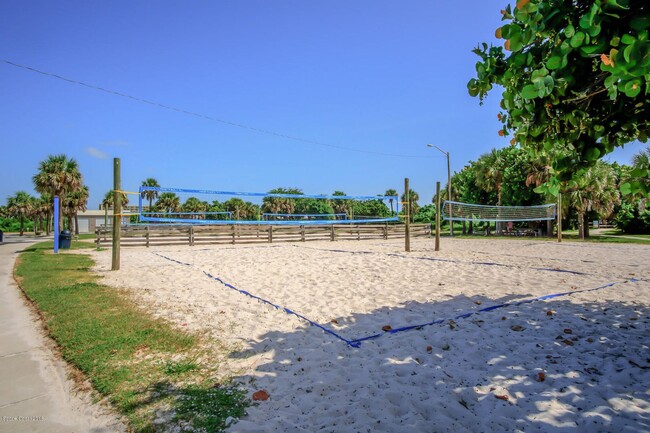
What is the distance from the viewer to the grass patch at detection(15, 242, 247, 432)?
2344 millimetres

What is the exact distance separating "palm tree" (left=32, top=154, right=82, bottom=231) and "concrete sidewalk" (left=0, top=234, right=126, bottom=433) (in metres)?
31.2

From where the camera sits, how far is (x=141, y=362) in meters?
3.16

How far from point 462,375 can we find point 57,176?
35.2 metres

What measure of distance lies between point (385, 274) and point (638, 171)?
18.6ft

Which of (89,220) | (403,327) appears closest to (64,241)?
(403,327)

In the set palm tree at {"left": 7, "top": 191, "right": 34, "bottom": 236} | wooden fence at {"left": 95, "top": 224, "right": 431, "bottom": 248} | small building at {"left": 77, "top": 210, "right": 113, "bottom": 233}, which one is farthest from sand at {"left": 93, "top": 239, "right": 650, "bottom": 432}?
small building at {"left": 77, "top": 210, "right": 113, "bottom": 233}

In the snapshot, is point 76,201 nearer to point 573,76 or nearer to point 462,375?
point 462,375

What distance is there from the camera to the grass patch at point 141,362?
7.69ft

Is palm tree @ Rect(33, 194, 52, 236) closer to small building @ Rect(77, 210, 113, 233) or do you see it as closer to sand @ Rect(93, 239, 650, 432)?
Result: small building @ Rect(77, 210, 113, 233)

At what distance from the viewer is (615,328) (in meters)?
3.99

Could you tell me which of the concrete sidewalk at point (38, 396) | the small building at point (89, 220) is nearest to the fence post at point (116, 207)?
the concrete sidewalk at point (38, 396)

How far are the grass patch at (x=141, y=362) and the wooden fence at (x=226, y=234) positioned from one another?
11.5 metres

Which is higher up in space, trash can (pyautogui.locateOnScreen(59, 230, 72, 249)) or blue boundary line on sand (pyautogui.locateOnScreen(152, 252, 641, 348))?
trash can (pyautogui.locateOnScreen(59, 230, 72, 249))

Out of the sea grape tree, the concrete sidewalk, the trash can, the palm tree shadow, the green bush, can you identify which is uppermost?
the sea grape tree
